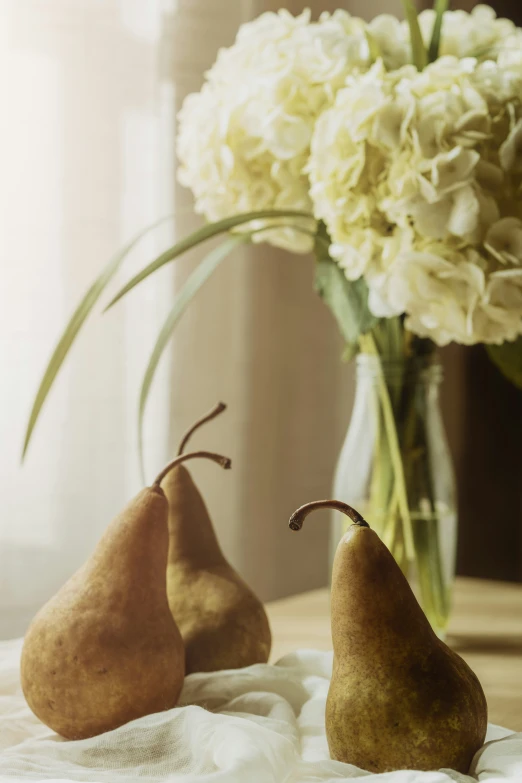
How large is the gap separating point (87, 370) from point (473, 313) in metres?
0.49

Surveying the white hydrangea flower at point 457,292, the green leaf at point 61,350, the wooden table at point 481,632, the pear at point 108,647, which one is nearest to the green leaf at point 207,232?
the green leaf at point 61,350

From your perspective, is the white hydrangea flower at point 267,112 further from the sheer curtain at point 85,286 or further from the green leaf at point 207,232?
the sheer curtain at point 85,286

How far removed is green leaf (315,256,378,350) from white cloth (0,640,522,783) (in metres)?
0.31

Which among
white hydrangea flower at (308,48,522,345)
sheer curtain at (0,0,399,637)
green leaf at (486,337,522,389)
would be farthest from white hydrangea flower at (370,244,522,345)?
sheer curtain at (0,0,399,637)

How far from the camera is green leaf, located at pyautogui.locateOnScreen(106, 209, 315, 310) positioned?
0.75 m

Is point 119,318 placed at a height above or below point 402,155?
below

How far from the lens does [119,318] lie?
1.12 meters

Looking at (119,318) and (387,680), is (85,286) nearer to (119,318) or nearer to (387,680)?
(119,318)

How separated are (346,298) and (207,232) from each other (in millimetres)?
139

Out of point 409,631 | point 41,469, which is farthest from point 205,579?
point 41,469

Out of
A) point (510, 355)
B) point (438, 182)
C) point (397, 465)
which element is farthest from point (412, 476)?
point (438, 182)

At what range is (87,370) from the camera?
108cm

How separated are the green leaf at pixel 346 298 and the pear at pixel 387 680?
0.32 metres

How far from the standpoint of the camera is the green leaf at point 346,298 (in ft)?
2.72
